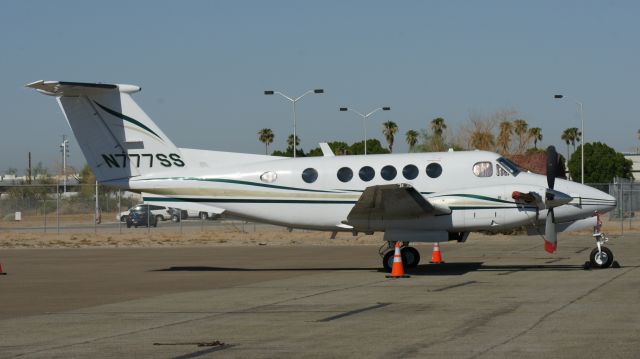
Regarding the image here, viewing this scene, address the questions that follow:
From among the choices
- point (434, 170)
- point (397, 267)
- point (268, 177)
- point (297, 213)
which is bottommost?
point (397, 267)

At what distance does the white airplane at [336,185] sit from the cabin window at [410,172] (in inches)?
1.0

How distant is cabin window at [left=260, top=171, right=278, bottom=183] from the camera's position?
24.3 meters

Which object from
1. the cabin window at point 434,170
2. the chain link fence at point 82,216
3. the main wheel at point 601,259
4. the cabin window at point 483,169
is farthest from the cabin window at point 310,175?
the chain link fence at point 82,216

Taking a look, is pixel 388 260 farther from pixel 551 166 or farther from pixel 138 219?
pixel 138 219

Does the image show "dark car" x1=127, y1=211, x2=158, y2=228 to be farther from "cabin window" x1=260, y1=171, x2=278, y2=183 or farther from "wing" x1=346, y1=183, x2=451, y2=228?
"wing" x1=346, y1=183, x2=451, y2=228

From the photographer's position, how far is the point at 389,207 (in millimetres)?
22672

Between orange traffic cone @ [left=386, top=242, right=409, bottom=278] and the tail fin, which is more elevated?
the tail fin

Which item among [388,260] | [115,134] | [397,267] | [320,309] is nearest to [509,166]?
[388,260]

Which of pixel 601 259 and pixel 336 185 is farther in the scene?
pixel 336 185

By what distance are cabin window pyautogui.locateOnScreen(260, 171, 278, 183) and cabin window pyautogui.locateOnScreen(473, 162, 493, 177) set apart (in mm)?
5170

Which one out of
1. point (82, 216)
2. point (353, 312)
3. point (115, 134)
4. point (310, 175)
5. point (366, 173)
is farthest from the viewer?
point (82, 216)

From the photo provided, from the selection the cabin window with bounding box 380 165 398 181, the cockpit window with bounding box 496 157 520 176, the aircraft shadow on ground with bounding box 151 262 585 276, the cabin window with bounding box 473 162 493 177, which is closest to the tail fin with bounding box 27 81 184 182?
the aircraft shadow on ground with bounding box 151 262 585 276

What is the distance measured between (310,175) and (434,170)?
10.5ft

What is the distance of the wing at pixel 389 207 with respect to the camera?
21812 millimetres
